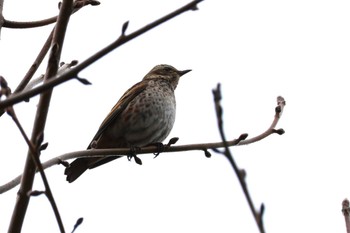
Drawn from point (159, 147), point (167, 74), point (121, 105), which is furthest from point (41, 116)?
point (167, 74)

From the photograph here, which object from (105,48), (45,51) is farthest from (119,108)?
(105,48)

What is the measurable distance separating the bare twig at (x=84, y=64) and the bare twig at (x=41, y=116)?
434 millimetres

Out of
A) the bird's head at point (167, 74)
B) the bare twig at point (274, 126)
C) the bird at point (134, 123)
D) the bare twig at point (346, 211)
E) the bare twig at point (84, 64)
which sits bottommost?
the bare twig at point (346, 211)

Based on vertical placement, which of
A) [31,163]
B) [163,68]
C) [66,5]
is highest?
[163,68]

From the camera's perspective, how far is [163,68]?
8.03m

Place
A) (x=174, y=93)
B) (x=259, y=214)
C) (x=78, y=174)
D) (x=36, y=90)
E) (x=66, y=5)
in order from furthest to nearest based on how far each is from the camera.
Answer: (x=174, y=93) < (x=78, y=174) < (x=66, y=5) < (x=36, y=90) < (x=259, y=214)

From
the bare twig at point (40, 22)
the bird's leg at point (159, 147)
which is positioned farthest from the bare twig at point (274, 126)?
the bare twig at point (40, 22)

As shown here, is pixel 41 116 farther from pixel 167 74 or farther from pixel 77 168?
pixel 167 74

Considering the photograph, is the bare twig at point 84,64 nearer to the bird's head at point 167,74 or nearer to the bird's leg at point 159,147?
the bird's leg at point 159,147

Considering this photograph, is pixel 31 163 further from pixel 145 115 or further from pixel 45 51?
pixel 145 115

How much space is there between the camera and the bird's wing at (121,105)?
6684 millimetres

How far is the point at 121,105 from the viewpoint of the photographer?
22.5 ft

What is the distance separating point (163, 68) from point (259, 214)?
20.2 feet

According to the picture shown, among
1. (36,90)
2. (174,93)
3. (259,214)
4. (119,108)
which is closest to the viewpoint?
(259,214)
